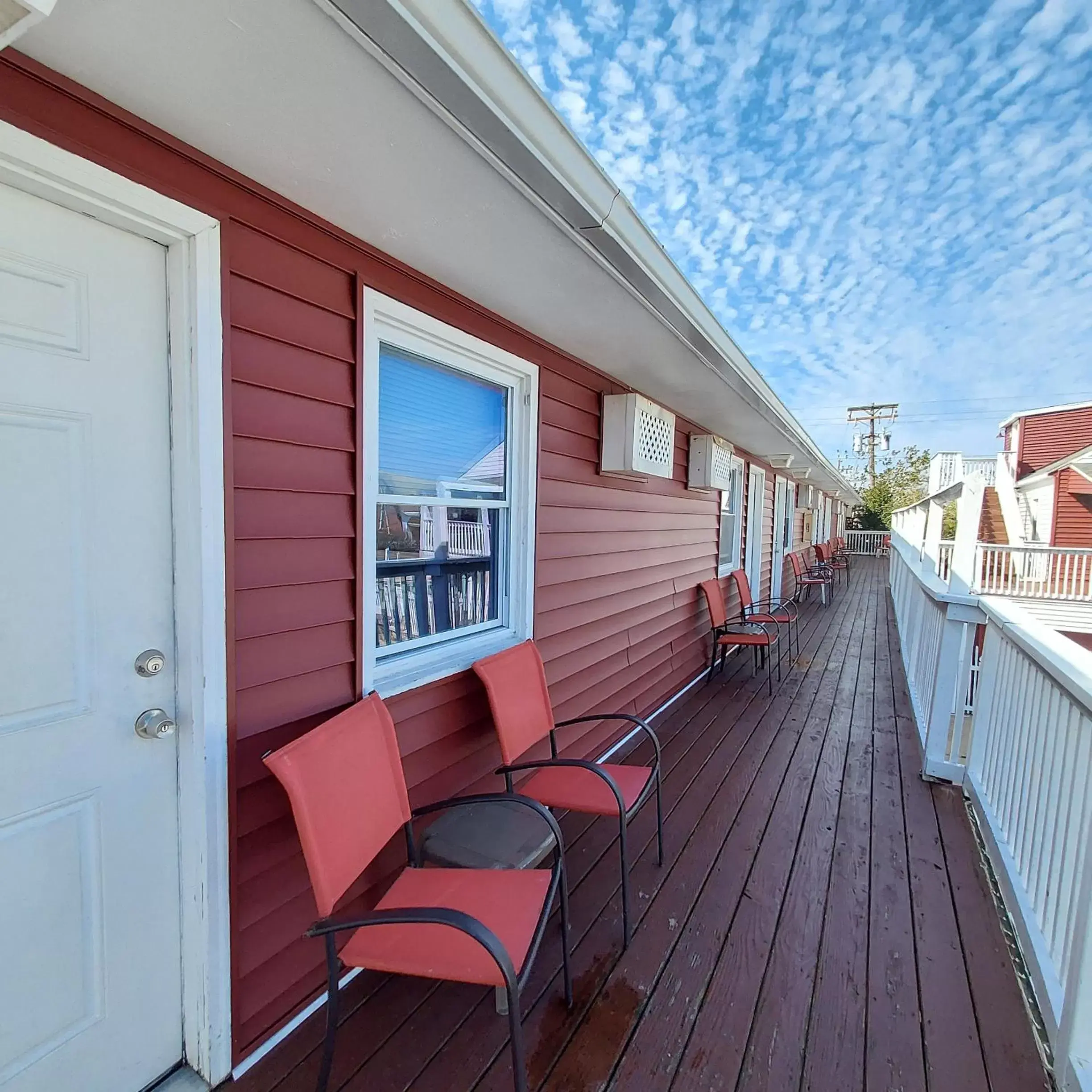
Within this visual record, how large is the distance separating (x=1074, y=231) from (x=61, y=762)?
11.1 m

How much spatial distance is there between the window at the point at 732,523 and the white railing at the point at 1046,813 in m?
2.98

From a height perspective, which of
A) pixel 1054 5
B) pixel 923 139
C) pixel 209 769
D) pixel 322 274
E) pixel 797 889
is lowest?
pixel 797 889

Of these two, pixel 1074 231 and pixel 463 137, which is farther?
pixel 1074 231

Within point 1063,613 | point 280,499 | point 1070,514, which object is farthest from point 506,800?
point 1070,514

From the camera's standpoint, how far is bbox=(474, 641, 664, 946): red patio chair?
1792mm

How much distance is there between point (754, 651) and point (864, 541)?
19504mm

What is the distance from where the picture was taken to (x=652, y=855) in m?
2.14

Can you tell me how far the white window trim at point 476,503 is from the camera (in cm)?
158

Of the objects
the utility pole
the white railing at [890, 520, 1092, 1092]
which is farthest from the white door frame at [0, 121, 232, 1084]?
the utility pole

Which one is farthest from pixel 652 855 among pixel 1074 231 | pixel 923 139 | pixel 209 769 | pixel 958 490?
pixel 1074 231

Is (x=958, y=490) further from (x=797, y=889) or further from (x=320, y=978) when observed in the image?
(x=320, y=978)

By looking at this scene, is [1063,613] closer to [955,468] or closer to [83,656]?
[955,468]

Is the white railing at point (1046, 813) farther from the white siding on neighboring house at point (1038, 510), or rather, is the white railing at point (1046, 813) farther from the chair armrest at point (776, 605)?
the white siding on neighboring house at point (1038, 510)

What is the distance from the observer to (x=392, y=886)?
1.41m
